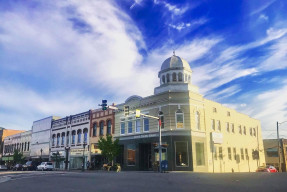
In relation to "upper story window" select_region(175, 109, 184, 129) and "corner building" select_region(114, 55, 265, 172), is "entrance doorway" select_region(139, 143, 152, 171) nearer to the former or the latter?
"corner building" select_region(114, 55, 265, 172)

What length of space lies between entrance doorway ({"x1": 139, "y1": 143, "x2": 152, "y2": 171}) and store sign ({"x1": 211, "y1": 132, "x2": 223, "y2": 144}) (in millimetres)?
8867

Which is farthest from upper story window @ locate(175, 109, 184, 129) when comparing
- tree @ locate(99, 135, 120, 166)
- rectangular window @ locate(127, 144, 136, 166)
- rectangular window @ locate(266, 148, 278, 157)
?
rectangular window @ locate(266, 148, 278, 157)

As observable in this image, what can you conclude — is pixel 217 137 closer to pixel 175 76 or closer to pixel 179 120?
pixel 179 120

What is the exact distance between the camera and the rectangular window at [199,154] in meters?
31.1

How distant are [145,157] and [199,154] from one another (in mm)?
7507

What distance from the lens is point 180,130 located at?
31.3 m

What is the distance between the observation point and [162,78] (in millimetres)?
36781

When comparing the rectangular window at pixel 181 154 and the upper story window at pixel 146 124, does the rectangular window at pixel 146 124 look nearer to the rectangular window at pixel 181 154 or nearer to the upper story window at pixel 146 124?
the upper story window at pixel 146 124

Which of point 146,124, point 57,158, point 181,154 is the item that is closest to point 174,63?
point 146,124

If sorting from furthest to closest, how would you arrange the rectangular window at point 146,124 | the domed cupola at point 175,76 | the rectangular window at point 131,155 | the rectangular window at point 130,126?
the rectangular window at point 130,126
the rectangular window at point 131,155
the rectangular window at point 146,124
the domed cupola at point 175,76

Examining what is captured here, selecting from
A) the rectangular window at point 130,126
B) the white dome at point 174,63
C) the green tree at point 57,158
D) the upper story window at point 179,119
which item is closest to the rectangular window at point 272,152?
the white dome at point 174,63

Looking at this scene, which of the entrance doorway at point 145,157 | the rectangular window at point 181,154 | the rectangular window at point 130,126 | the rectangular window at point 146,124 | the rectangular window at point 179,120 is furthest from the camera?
the rectangular window at point 130,126

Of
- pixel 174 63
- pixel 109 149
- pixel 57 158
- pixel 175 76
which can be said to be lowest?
pixel 57 158

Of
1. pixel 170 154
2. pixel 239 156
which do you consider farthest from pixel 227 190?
pixel 239 156
